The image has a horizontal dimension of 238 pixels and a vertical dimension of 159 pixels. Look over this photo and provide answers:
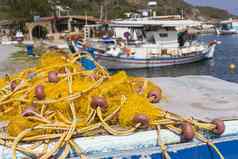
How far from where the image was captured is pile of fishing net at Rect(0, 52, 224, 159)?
3.75m

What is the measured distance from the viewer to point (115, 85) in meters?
4.35

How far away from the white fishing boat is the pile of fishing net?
85.8ft

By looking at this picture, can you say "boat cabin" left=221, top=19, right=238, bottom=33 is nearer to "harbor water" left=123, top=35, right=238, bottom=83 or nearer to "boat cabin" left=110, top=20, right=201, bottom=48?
"harbor water" left=123, top=35, right=238, bottom=83

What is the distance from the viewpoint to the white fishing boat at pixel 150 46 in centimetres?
3105

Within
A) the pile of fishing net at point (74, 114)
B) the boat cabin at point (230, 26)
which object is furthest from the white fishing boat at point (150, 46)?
the boat cabin at point (230, 26)

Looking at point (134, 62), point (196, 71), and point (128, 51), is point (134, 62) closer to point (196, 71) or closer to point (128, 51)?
point (128, 51)

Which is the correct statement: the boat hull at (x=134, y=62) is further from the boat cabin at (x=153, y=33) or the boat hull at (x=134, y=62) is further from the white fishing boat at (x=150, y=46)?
the boat cabin at (x=153, y=33)

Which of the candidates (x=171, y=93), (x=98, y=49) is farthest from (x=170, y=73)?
(x=171, y=93)

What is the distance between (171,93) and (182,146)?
1454mm

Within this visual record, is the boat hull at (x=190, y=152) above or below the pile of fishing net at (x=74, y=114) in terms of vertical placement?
below

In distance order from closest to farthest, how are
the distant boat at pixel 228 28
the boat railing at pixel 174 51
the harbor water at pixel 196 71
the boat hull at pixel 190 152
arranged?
the boat hull at pixel 190 152 → the harbor water at pixel 196 71 → the boat railing at pixel 174 51 → the distant boat at pixel 228 28

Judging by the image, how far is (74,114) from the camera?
395 centimetres

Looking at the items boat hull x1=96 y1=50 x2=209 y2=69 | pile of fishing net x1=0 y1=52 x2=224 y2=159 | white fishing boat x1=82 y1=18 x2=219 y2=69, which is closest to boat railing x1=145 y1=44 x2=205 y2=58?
white fishing boat x1=82 y1=18 x2=219 y2=69

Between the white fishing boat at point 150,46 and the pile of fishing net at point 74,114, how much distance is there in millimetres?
26166
